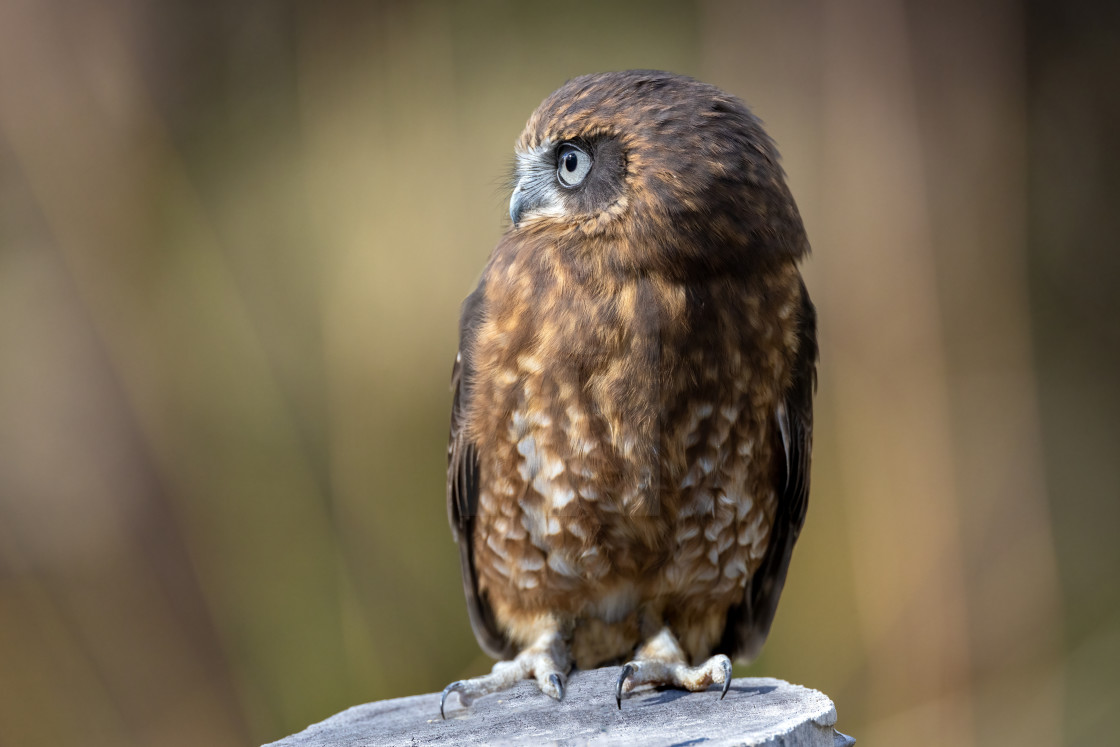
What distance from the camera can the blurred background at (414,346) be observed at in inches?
148

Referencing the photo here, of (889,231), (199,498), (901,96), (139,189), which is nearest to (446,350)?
(199,498)

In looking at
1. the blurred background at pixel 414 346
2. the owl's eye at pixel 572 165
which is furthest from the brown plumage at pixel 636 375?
the blurred background at pixel 414 346

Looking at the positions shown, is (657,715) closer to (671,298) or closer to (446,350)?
(671,298)

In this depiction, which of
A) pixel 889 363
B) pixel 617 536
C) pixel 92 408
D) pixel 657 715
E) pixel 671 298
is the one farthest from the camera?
pixel 92 408

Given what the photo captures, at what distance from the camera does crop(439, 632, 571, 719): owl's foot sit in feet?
7.36

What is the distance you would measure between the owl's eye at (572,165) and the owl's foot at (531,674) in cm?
107

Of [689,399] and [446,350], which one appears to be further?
[446,350]

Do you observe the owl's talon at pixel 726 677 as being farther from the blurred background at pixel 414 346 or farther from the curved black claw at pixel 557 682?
the blurred background at pixel 414 346

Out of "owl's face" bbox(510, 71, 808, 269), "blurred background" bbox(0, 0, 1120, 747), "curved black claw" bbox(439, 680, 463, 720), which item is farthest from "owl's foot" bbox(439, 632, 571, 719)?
"blurred background" bbox(0, 0, 1120, 747)

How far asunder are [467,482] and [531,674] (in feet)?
1.57

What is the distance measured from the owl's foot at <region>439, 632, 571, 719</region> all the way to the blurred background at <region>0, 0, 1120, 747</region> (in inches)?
51.4

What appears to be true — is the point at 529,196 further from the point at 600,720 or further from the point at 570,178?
the point at 600,720

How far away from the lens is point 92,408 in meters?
4.05

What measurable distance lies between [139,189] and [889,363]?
289cm
